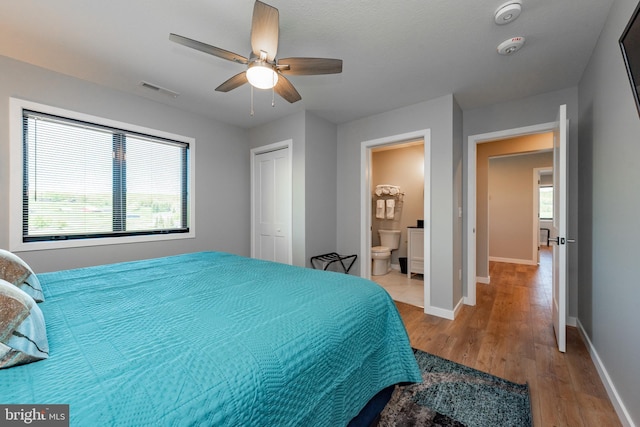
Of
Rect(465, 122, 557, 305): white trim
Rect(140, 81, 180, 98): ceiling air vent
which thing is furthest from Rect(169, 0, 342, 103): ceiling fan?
Rect(465, 122, 557, 305): white trim

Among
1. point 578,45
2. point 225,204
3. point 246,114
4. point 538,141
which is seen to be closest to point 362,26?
point 578,45

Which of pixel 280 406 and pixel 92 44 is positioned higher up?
pixel 92 44

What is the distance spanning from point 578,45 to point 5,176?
A: 4705 millimetres

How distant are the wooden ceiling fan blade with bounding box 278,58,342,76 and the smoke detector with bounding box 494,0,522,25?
3.38ft

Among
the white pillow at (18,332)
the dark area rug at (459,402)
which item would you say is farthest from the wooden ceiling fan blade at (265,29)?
the dark area rug at (459,402)

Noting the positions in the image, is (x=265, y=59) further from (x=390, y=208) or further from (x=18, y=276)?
(x=390, y=208)

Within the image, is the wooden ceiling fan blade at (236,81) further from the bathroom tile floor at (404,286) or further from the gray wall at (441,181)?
the bathroom tile floor at (404,286)

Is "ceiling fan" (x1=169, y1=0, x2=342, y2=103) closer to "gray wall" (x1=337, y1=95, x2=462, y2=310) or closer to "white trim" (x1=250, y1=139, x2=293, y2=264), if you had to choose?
"white trim" (x1=250, y1=139, x2=293, y2=264)

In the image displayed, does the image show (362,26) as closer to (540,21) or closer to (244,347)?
(540,21)

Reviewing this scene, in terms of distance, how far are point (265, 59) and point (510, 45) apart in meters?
1.81

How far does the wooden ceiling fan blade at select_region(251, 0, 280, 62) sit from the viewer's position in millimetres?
1384

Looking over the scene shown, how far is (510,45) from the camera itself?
6.32 ft

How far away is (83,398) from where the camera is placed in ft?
1.95

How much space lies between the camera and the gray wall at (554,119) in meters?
2.58
